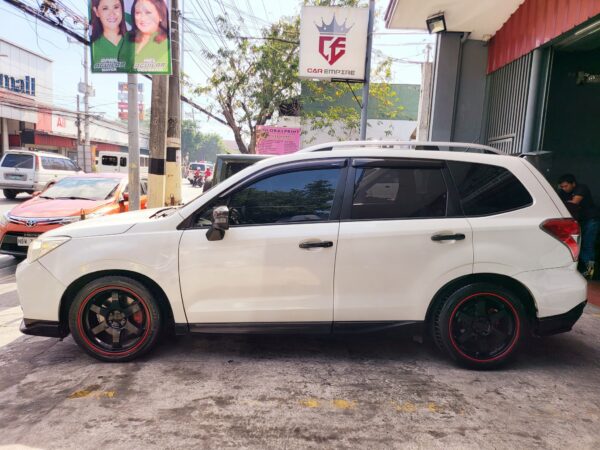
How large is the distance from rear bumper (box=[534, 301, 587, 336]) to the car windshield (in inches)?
281

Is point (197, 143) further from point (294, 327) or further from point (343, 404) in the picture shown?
point (343, 404)

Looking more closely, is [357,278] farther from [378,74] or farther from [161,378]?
[378,74]

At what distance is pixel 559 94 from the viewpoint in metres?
7.23

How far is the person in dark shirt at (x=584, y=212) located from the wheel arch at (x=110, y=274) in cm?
569

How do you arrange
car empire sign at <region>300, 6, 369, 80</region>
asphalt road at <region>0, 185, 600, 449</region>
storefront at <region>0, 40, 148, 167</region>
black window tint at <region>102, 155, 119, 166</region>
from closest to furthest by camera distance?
asphalt road at <region>0, 185, 600, 449</region>, car empire sign at <region>300, 6, 369, 80</region>, black window tint at <region>102, 155, 119, 166</region>, storefront at <region>0, 40, 148, 167</region>

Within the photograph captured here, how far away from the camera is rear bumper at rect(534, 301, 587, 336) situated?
11.3ft

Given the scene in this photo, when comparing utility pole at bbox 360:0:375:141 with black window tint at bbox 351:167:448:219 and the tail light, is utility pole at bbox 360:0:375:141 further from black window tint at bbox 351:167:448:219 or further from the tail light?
the tail light

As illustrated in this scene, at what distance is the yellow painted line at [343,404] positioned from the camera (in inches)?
116

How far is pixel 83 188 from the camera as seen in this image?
8180mm

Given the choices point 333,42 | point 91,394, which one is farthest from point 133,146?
point 91,394

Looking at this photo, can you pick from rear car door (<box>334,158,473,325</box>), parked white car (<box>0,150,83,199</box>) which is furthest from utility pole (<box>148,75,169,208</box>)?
parked white car (<box>0,150,83,199</box>)

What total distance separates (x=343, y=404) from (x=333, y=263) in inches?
39.3

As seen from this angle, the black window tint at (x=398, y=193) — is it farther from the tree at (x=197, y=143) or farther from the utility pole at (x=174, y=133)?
the tree at (x=197, y=143)

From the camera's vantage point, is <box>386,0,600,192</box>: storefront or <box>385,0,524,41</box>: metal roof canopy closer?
<box>386,0,600,192</box>: storefront
